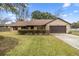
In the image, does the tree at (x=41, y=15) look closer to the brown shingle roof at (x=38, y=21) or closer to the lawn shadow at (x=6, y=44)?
the brown shingle roof at (x=38, y=21)

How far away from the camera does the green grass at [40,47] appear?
162 inches

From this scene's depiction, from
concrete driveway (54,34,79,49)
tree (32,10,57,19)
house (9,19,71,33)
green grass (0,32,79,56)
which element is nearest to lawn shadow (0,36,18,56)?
green grass (0,32,79,56)

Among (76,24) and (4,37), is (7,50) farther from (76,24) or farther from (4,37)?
(76,24)

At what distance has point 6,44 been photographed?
13.8ft

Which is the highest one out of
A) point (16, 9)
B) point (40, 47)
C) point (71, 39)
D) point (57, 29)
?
point (16, 9)

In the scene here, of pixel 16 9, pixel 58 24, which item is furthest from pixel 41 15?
pixel 16 9

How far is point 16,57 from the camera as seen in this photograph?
411 cm

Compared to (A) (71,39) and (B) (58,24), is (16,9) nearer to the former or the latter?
(B) (58,24)

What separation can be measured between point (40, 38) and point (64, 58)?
0.46 meters

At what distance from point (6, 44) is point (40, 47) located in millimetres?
499

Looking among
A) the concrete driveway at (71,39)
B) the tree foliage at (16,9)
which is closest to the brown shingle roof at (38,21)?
the tree foliage at (16,9)

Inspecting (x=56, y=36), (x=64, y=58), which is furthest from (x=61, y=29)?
(x=64, y=58)

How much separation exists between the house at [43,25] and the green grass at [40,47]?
0.39 ft

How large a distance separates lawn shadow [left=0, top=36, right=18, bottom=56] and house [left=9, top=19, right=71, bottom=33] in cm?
17
